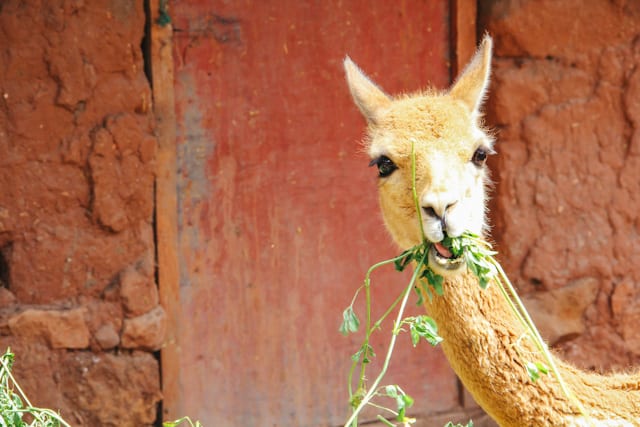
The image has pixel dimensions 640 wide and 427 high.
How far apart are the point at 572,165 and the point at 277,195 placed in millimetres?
1873

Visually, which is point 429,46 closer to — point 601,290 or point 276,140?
point 276,140

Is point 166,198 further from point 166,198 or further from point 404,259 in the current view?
point 404,259

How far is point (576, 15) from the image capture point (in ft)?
19.8

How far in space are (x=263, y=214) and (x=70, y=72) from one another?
4.45ft

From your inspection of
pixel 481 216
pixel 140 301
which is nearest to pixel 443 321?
pixel 481 216

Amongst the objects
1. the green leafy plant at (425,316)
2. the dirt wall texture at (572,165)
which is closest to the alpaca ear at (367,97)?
the green leafy plant at (425,316)

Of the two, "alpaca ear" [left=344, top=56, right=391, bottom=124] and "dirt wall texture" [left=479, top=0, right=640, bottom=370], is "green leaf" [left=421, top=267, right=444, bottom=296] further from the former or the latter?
"dirt wall texture" [left=479, top=0, right=640, bottom=370]

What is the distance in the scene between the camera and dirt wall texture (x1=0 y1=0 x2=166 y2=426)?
5.06 metres

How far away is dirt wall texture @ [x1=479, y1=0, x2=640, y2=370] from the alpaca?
2376 mm

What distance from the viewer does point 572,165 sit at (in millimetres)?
6098

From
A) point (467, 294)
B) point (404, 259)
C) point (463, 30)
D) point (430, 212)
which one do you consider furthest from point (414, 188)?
point (463, 30)

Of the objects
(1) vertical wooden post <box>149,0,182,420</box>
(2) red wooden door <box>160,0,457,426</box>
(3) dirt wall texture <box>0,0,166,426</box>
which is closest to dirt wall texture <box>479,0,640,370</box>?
(2) red wooden door <box>160,0,457,426</box>

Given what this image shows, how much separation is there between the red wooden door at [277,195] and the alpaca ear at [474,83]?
1943 mm

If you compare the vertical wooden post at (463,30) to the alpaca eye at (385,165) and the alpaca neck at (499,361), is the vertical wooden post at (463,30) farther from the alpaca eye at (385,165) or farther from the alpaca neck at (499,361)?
the alpaca neck at (499,361)
